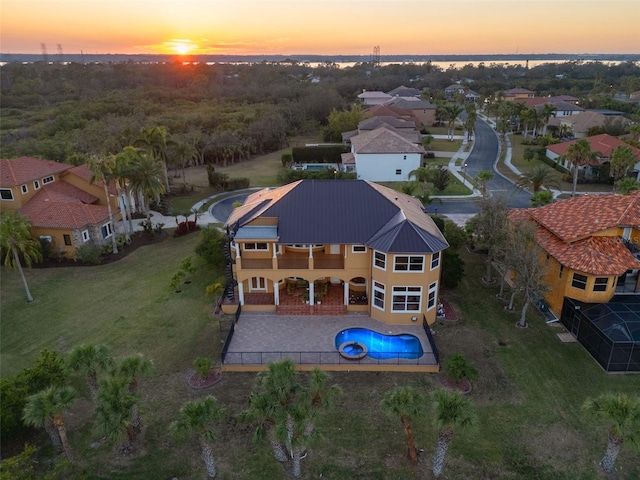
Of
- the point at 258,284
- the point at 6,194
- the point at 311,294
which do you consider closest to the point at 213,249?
the point at 258,284

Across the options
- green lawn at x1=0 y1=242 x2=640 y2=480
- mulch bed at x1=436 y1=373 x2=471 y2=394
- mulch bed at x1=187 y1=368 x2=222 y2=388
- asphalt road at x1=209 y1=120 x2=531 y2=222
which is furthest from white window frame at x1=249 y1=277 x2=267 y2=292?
asphalt road at x1=209 y1=120 x2=531 y2=222

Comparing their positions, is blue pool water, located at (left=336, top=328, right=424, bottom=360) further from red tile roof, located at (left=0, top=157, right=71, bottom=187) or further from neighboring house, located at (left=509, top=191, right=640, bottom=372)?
red tile roof, located at (left=0, top=157, right=71, bottom=187)

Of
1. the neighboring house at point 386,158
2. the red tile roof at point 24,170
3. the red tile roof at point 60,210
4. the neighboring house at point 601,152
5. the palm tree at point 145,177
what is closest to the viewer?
the red tile roof at point 60,210

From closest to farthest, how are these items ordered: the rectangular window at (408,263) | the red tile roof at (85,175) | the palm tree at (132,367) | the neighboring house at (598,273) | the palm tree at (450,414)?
the palm tree at (450,414) < the palm tree at (132,367) < the neighboring house at (598,273) < the rectangular window at (408,263) < the red tile roof at (85,175)

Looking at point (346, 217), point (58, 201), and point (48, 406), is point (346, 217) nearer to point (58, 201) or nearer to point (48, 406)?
point (48, 406)

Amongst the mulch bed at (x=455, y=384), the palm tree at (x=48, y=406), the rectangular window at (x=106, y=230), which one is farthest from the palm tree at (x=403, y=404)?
the rectangular window at (x=106, y=230)

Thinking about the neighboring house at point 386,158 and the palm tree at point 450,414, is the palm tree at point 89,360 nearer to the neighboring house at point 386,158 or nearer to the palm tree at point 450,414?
the palm tree at point 450,414
